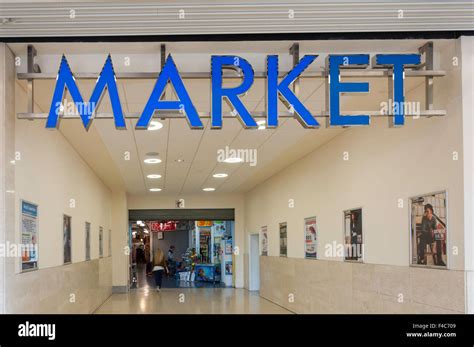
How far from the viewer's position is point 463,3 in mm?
4113

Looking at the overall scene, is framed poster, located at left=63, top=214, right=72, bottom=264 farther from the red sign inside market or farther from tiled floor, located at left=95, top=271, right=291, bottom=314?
the red sign inside market

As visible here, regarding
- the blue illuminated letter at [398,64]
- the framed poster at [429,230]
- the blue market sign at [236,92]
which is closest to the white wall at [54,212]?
the blue market sign at [236,92]

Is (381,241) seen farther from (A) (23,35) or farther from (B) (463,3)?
(A) (23,35)

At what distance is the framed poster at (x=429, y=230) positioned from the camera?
5.09 m

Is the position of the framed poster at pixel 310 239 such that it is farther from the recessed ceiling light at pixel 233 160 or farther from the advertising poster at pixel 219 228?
the advertising poster at pixel 219 228

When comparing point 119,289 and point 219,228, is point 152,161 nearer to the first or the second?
point 119,289

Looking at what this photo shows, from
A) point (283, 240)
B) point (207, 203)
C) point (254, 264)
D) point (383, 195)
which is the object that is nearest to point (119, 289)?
point (207, 203)

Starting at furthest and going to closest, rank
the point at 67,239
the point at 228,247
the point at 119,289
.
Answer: the point at 228,247 < the point at 119,289 < the point at 67,239

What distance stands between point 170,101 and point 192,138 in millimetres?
3936

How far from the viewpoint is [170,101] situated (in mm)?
4590

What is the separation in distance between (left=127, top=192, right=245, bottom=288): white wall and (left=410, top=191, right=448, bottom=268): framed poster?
12395mm
